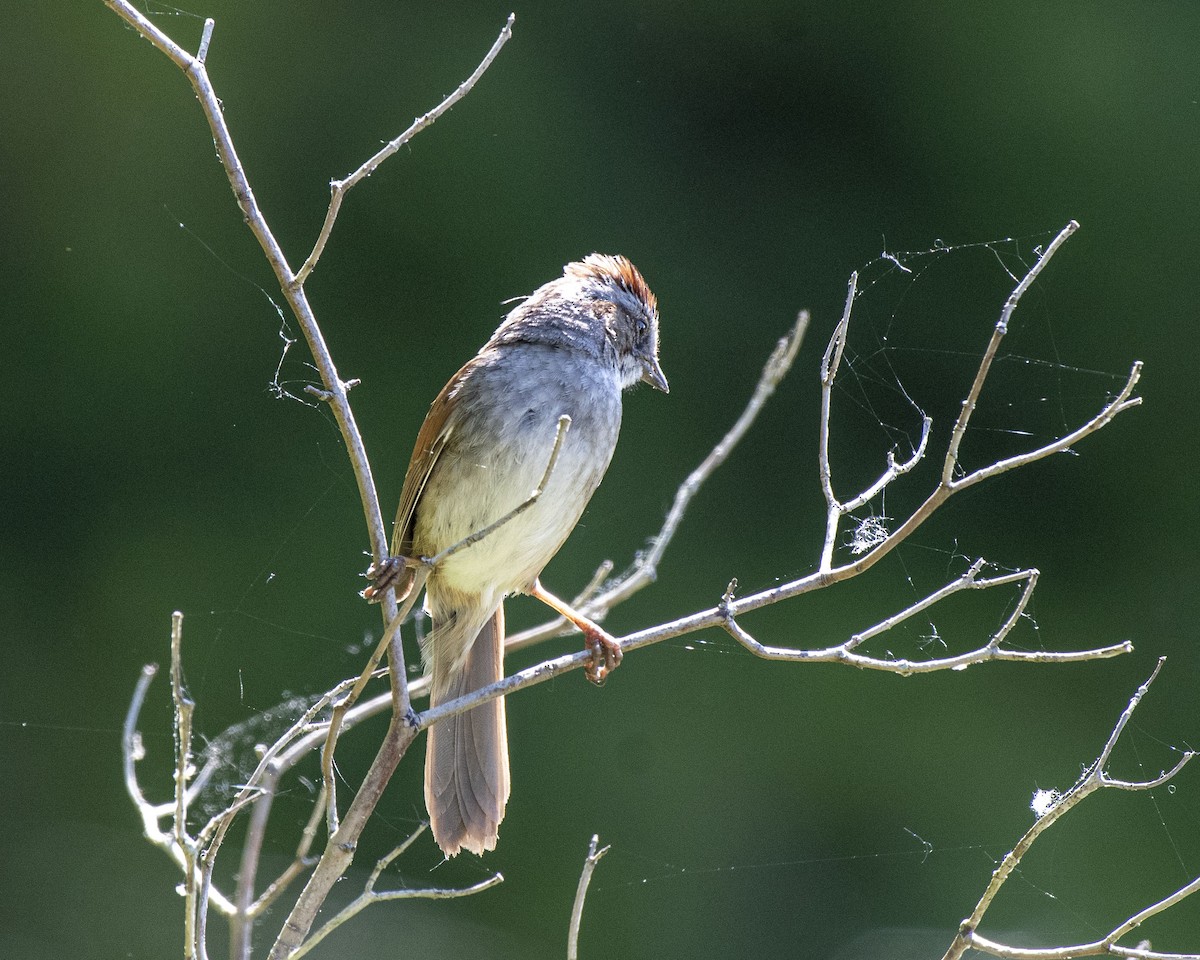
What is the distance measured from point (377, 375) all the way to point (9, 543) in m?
1.66

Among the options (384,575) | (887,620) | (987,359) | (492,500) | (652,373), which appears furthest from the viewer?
(652,373)

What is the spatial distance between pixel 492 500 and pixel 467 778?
692mm

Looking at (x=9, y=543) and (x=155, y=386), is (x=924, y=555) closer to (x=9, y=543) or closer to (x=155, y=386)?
(x=155, y=386)

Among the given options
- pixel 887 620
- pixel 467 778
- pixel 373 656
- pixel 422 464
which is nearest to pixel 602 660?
pixel 467 778

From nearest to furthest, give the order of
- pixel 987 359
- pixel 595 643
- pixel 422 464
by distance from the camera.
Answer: pixel 987 359, pixel 422 464, pixel 595 643

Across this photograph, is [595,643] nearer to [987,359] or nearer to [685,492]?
[685,492]

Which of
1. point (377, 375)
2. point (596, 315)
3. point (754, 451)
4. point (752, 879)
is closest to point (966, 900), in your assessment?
point (752, 879)

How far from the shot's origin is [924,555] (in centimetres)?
500

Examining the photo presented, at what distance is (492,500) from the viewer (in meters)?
3.10

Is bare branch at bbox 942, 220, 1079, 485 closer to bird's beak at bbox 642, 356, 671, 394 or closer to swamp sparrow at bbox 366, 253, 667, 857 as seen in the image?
swamp sparrow at bbox 366, 253, 667, 857

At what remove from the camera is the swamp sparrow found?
3.11 metres

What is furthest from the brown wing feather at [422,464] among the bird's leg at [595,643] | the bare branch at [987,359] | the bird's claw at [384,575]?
the bare branch at [987,359]

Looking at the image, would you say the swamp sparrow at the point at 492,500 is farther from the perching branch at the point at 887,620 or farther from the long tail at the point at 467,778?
the perching branch at the point at 887,620

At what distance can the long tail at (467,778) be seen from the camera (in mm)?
A: 3160
